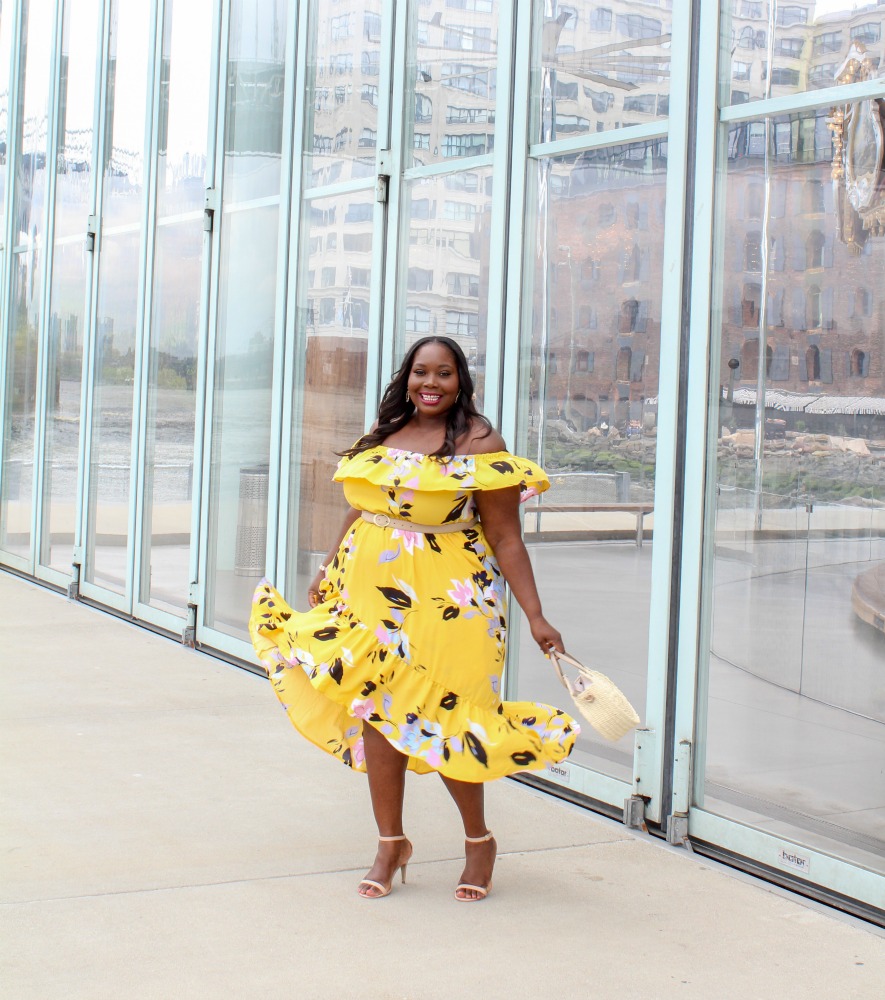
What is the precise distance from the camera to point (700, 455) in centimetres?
473

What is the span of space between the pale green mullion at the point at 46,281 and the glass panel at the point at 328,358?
14.5 ft

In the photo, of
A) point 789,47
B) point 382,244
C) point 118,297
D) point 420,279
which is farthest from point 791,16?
point 118,297

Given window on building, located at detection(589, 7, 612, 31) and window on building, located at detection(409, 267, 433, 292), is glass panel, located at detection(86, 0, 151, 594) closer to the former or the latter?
window on building, located at detection(409, 267, 433, 292)

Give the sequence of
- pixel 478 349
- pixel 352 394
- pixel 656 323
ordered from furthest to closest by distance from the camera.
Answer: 1. pixel 352 394
2. pixel 478 349
3. pixel 656 323

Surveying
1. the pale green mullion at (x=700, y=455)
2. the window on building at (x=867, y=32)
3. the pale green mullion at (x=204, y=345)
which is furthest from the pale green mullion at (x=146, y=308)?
the window on building at (x=867, y=32)

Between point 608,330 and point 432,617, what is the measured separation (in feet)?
5.65

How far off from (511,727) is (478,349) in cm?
236

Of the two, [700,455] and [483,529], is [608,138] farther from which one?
[483,529]

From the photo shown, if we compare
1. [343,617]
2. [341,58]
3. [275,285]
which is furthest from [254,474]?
[343,617]

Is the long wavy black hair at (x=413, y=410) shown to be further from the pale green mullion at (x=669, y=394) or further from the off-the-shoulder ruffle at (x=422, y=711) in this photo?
the pale green mullion at (x=669, y=394)

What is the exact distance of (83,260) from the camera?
10672 mm

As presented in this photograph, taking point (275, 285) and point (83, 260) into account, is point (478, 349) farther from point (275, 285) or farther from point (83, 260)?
point (83, 260)

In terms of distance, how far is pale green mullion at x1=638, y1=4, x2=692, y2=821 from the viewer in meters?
4.83

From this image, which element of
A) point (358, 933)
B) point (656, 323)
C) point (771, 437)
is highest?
point (656, 323)
